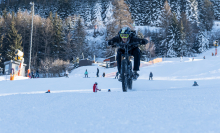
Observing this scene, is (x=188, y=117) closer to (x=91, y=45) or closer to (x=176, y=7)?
(x=91, y=45)

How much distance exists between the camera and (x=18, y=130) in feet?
7.91

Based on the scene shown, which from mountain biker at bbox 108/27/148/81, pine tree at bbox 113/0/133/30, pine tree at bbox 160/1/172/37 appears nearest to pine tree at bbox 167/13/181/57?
pine tree at bbox 160/1/172/37

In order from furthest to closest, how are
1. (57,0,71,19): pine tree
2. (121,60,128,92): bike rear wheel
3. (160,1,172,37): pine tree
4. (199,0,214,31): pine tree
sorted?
(57,0,71,19): pine tree → (199,0,214,31): pine tree → (160,1,172,37): pine tree → (121,60,128,92): bike rear wheel

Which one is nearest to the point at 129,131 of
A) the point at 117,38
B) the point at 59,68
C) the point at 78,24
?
the point at 117,38

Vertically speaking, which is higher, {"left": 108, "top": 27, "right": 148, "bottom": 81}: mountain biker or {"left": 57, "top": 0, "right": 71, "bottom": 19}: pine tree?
{"left": 57, "top": 0, "right": 71, "bottom": 19}: pine tree

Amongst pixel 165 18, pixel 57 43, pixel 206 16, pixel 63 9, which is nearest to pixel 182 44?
pixel 165 18

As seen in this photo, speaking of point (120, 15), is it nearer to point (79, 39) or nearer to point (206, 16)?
point (79, 39)

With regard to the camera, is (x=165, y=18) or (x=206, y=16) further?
(x=206, y=16)

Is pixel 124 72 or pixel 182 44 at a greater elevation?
pixel 182 44

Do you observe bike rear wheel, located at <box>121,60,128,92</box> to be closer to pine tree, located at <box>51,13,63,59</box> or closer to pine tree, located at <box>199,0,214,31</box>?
pine tree, located at <box>51,13,63,59</box>

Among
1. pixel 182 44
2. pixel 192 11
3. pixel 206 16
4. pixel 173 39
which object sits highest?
pixel 192 11

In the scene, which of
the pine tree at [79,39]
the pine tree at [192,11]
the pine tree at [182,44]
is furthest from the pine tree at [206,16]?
the pine tree at [79,39]

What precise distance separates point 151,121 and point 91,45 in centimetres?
6334

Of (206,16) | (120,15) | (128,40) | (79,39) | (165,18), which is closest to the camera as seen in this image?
(128,40)
